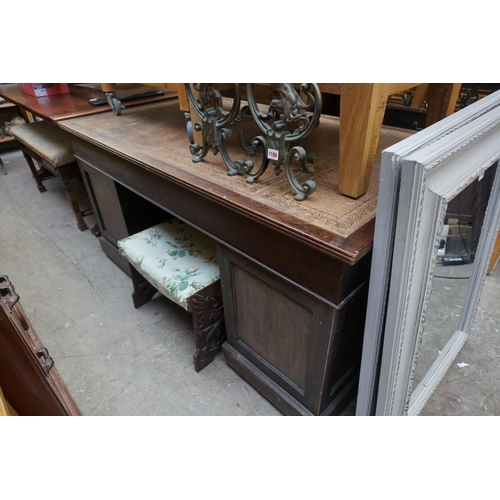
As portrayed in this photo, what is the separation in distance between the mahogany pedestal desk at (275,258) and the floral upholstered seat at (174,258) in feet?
0.46

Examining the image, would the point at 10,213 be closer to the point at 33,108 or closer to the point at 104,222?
the point at 33,108

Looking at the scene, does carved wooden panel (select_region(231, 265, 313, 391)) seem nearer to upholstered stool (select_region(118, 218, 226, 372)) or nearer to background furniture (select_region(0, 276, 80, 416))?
upholstered stool (select_region(118, 218, 226, 372))

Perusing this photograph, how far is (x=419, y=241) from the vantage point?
68 centimetres

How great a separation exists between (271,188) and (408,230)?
39 cm

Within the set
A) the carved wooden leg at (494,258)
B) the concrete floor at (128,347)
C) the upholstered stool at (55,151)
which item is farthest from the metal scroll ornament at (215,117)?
the upholstered stool at (55,151)

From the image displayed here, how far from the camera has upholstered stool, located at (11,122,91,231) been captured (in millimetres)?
2189

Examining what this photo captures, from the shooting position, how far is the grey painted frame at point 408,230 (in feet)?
2.04

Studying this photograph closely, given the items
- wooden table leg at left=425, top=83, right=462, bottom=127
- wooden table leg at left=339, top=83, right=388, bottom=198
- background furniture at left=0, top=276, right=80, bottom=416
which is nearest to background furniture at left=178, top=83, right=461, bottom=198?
wooden table leg at left=339, top=83, right=388, bottom=198

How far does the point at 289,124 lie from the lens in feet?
2.75

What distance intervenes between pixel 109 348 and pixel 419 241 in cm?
139

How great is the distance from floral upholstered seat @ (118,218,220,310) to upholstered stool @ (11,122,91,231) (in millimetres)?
1055

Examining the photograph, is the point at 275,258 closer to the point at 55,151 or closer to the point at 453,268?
the point at 453,268

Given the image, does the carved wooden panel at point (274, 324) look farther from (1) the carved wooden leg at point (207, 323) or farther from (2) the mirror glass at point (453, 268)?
(2) the mirror glass at point (453, 268)

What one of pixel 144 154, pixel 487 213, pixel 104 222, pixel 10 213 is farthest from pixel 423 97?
pixel 10 213
